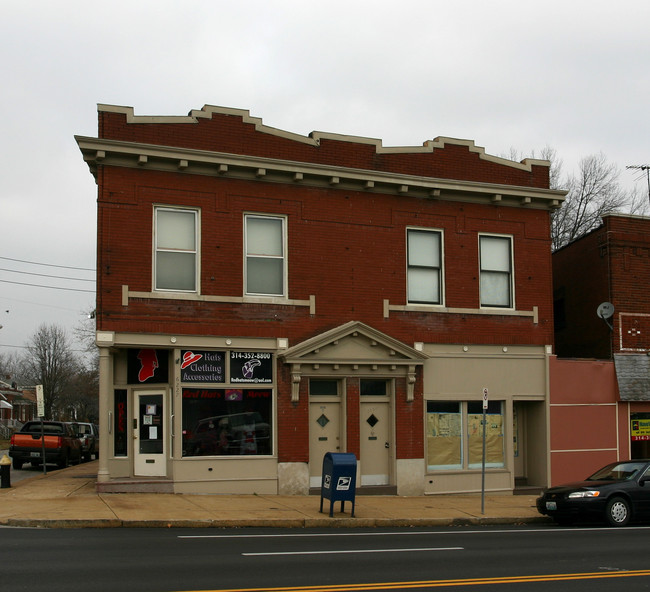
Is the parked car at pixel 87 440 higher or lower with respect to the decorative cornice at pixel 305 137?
lower

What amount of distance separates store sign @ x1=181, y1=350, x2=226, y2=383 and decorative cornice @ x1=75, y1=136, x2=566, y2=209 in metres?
4.16

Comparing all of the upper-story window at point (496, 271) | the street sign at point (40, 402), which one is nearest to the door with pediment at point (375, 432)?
the upper-story window at point (496, 271)

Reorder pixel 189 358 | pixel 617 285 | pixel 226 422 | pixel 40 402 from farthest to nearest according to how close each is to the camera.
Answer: pixel 40 402, pixel 617 285, pixel 226 422, pixel 189 358

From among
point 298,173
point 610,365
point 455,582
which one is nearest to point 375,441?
point 298,173

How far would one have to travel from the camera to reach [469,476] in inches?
839

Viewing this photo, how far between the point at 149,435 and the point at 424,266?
7999 millimetres

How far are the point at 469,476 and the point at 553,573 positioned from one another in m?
10.9

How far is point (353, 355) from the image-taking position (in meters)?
20.3

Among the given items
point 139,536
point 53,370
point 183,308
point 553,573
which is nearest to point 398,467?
point 183,308

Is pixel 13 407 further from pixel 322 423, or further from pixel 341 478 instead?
pixel 341 478

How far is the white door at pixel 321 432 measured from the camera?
786 inches

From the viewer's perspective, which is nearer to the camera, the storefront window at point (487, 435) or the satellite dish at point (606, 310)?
the storefront window at point (487, 435)

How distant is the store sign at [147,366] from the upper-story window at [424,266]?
640 centimetres

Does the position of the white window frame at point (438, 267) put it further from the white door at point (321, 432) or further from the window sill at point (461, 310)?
the white door at point (321, 432)
